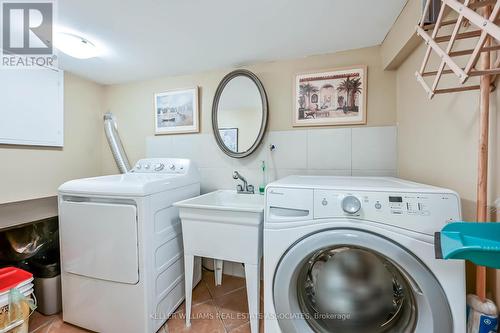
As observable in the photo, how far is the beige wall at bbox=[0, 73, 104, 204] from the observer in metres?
1.56

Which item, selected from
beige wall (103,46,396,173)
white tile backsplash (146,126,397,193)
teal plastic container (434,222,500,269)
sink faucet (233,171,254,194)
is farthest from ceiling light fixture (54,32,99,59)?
teal plastic container (434,222,500,269)

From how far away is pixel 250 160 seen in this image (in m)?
1.78

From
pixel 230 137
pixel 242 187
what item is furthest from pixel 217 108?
pixel 242 187

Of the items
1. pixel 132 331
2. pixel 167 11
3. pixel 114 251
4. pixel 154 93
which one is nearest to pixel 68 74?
pixel 154 93

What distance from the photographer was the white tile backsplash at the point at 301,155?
1.51 meters

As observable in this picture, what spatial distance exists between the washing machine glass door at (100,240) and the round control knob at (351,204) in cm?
111

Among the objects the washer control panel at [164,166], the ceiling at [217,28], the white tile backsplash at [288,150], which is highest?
the ceiling at [217,28]

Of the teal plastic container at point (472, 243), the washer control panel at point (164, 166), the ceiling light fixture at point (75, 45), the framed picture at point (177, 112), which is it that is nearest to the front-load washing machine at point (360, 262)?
the teal plastic container at point (472, 243)

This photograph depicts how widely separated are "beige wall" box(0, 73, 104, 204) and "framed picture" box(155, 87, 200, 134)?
75 cm

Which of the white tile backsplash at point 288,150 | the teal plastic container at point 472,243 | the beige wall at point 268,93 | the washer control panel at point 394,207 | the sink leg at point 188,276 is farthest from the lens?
the white tile backsplash at point 288,150

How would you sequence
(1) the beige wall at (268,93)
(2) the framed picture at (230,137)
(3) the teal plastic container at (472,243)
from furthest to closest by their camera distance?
(2) the framed picture at (230,137), (1) the beige wall at (268,93), (3) the teal plastic container at (472,243)

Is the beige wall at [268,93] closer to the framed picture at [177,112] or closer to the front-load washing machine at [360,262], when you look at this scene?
the framed picture at [177,112]

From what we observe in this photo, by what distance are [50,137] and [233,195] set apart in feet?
5.54

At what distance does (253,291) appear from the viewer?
1215mm
